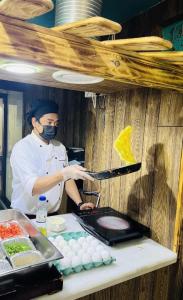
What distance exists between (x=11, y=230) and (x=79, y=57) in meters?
1.09

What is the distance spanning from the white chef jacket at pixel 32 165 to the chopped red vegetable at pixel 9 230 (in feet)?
1.65

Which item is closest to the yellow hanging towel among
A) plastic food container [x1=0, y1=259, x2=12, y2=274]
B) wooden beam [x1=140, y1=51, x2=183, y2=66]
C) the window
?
wooden beam [x1=140, y1=51, x2=183, y2=66]

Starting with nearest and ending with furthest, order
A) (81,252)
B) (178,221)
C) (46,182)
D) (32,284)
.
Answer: (32,284)
(81,252)
(178,221)
(46,182)

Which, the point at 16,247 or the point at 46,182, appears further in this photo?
the point at 46,182

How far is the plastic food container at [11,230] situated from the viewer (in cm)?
143

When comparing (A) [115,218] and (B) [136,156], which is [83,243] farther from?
(B) [136,156]

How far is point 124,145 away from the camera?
5.53ft

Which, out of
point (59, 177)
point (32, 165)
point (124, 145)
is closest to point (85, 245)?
point (59, 177)

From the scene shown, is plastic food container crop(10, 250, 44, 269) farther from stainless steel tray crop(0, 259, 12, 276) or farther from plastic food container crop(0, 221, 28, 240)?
plastic food container crop(0, 221, 28, 240)

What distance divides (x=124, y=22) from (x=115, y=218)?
1.63 metres

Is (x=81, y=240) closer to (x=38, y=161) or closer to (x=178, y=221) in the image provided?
(x=178, y=221)

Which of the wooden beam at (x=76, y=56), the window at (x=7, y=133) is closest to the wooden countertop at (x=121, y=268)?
the wooden beam at (x=76, y=56)

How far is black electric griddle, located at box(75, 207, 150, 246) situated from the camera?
1.55 metres

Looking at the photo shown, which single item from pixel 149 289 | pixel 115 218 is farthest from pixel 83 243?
pixel 149 289
